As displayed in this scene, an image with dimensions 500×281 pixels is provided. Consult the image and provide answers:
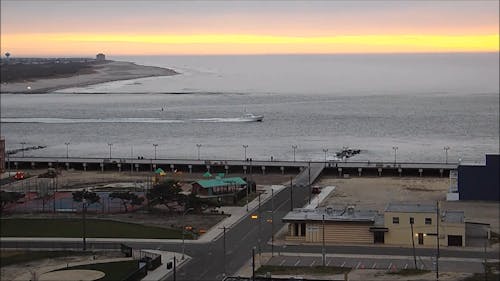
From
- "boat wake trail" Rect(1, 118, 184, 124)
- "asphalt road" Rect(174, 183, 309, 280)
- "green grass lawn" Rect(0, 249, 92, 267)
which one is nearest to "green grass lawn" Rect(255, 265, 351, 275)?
"asphalt road" Rect(174, 183, 309, 280)

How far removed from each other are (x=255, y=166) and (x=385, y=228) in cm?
1834

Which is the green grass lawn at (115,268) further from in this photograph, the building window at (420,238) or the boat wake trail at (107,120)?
the boat wake trail at (107,120)

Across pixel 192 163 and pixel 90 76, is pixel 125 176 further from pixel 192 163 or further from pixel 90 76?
pixel 90 76

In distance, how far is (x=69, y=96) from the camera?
115m

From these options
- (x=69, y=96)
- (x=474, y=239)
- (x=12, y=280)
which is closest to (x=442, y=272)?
(x=474, y=239)

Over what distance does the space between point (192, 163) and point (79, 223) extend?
16.1 meters

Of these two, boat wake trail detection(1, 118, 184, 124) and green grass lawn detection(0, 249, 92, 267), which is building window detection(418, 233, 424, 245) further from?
boat wake trail detection(1, 118, 184, 124)

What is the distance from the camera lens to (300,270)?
1934 centimetres

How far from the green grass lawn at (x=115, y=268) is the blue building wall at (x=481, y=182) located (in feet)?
Answer: 45.6

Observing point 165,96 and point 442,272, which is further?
point 165,96

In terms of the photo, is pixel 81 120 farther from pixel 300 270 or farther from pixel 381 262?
pixel 300 270

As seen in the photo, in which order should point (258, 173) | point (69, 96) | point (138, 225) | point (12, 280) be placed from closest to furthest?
point (12, 280)
point (138, 225)
point (258, 173)
point (69, 96)

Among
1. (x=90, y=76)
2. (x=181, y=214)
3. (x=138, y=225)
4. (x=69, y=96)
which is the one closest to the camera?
(x=138, y=225)

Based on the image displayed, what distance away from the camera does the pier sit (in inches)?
1515
